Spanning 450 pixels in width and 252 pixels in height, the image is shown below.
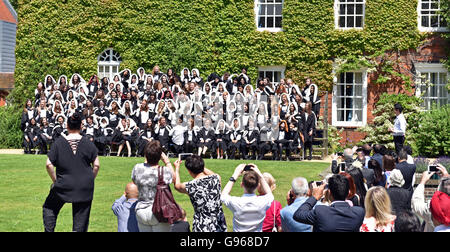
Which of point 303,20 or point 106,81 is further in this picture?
point 303,20

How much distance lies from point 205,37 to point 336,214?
19577 millimetres

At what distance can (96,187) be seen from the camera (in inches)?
537

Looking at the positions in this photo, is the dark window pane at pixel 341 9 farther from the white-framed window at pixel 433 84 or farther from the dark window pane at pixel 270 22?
the white-framed window at pixel 433 84

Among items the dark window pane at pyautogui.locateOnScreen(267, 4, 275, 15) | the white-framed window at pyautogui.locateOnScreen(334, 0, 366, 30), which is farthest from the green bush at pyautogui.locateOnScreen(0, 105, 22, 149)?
the white-framed window at pyautogui.locateOnScreen(334, 0, 366, 30)

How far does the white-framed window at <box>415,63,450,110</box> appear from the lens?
2338cm

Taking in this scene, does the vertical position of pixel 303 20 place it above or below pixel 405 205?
above

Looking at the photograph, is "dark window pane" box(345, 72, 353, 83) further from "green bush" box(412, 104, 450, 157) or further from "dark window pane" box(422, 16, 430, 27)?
"green bush" box(412, 104, 450, 157)

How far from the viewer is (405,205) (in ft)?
23.9

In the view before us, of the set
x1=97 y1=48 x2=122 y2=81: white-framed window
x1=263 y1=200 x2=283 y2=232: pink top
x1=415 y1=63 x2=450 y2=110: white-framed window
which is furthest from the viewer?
Result: x1=97 y1=48 x2=122 y2=81: white-framed window

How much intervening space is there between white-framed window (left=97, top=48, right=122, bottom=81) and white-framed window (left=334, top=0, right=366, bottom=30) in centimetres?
864

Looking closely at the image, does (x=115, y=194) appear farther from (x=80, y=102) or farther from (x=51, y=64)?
(x=51, y=64)

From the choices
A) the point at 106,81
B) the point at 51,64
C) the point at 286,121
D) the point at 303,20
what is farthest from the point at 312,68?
the point at 51,64

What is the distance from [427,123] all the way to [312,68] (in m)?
5.16
